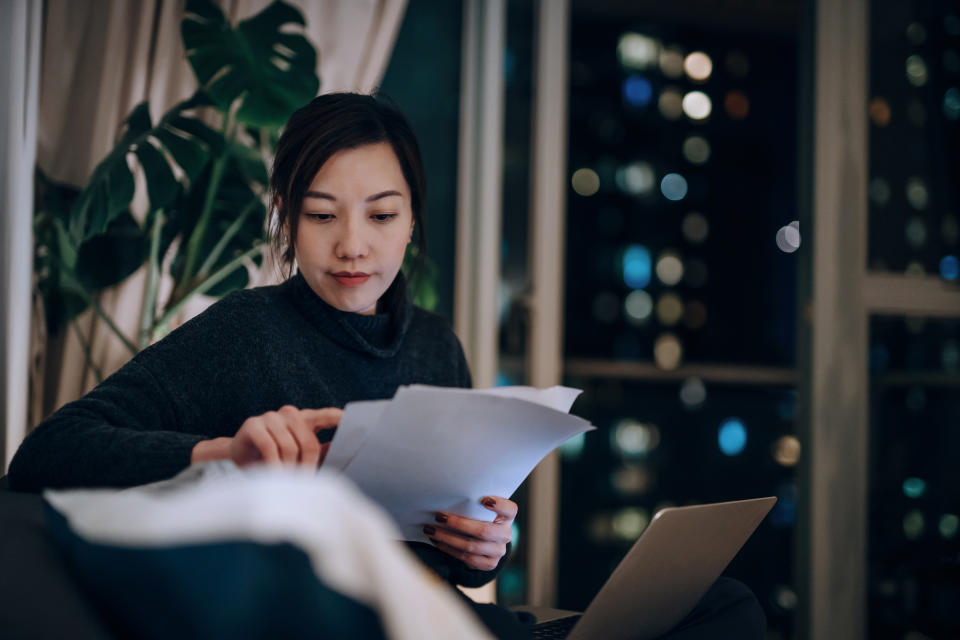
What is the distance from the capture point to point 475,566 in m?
Answer: 0.96

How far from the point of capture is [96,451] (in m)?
0.77

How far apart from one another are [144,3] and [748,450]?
126 inches

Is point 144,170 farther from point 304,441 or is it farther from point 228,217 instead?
point 304,441

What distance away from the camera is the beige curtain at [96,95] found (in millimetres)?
1849

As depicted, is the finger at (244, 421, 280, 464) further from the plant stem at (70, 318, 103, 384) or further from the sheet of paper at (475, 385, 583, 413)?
the plant stem at (70, 318, 103, 384)

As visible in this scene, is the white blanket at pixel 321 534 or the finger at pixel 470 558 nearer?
the white blanket at pixel 321 534

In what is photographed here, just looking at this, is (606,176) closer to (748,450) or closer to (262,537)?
(748,450)

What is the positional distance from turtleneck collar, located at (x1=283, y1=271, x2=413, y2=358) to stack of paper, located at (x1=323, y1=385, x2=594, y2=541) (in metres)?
0.38

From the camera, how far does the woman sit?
0.79 metres

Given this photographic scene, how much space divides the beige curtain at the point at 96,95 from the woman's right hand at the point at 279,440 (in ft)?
4.10

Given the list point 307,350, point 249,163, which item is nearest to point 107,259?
point 249,163

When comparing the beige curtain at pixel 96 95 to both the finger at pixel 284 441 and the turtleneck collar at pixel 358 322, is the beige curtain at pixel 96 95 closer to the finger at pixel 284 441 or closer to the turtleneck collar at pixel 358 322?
the turtleneck collar at pixel 358 322

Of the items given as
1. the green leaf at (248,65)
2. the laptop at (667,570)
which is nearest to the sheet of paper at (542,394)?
the laptop at (667,570)

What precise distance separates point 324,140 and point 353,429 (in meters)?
0.49
